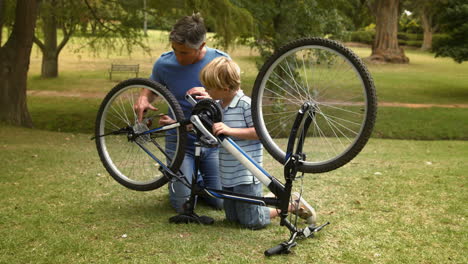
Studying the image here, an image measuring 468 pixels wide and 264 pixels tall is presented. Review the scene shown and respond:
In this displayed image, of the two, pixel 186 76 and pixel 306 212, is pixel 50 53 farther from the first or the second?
pixel 306 212

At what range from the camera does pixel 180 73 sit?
446 centimetres

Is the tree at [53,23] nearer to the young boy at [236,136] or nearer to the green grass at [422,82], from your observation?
the green grass at [422,82]

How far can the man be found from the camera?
4.07 meters

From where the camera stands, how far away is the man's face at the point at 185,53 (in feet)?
13.7

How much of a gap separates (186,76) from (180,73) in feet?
0.19

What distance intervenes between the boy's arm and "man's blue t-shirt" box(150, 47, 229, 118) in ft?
2.96

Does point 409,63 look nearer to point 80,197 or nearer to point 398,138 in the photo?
point 398,138

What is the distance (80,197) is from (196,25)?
1.94 metres

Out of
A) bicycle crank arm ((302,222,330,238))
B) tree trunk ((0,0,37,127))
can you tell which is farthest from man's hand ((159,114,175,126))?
tree trunk ((0,0,37,127))

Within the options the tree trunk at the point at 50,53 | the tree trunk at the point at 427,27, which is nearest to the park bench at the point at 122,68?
the tree trunk at the point at 50,53

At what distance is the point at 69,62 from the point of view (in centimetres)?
3259

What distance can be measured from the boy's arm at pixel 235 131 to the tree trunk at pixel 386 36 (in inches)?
1241

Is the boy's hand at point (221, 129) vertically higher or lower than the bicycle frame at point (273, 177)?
higher

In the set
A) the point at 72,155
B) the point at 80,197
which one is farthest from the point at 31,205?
the point at 72,155
